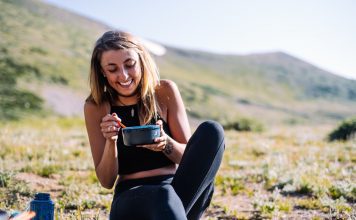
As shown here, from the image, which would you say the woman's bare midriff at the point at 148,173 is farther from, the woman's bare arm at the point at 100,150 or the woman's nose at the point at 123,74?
the woman's nose at the point at 123,74

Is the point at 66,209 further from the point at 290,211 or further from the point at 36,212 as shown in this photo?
the point at 290,211

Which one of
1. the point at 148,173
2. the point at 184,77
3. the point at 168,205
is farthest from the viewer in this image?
the point at 184,77

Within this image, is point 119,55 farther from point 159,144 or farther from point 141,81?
point 159,144

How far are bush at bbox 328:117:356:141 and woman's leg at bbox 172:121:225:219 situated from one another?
415 inches

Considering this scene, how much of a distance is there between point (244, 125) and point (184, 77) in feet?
275

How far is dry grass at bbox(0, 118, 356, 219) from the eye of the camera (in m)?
5.13

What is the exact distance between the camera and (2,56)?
169 feet

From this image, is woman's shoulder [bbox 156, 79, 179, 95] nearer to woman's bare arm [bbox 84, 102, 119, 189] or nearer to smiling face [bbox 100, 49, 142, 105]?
smiling face [bbox 100, 49, 142, 105]

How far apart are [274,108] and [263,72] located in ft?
167

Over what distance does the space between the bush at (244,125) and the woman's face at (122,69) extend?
17532 millimetres

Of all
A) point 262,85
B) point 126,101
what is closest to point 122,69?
point 126,101

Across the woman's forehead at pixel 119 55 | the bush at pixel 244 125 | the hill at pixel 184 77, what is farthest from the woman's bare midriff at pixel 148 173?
the bush at pixel 244 125

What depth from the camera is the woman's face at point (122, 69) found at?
3.96m

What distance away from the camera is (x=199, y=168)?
12.0 ft
